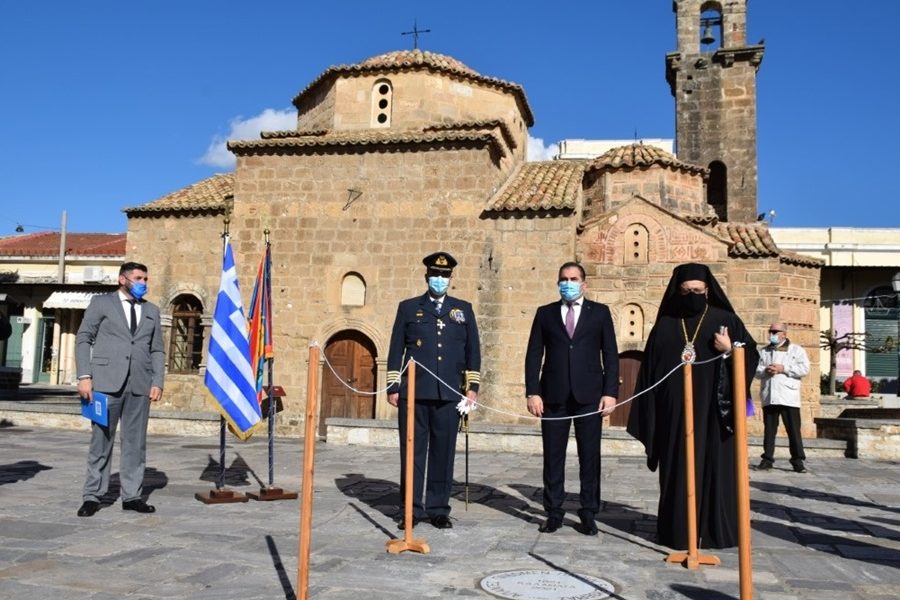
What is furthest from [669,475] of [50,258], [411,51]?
[50,258]

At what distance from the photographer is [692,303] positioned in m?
5.30

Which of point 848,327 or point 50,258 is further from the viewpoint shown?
point 50,258

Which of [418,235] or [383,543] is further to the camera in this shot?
[418,235]

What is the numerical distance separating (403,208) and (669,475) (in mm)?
11071

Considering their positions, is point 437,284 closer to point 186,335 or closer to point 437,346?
point 437,346

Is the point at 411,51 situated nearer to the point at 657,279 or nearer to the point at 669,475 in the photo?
the point at 657,279

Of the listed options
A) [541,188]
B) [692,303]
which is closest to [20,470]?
[692,303]

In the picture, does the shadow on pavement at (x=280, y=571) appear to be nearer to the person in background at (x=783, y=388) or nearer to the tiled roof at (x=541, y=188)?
the person in background at (x=783, y=388)

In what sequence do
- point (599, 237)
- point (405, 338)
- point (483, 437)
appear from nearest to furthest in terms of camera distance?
point (405, 338), point (483, 437), point (599, 237)

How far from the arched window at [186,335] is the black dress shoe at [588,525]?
12833 millimetres

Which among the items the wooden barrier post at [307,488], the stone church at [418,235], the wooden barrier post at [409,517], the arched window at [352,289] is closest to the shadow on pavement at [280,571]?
the wooden barrier post at [307,488]

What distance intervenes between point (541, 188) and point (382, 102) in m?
4.34

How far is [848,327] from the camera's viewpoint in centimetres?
2908

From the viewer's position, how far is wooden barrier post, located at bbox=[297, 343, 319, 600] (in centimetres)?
333
